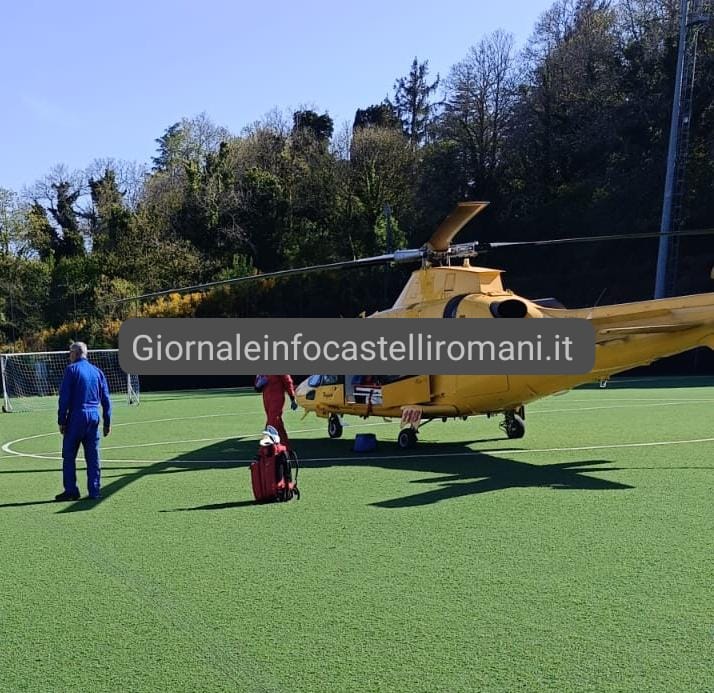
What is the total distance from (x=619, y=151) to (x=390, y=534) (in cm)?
4251

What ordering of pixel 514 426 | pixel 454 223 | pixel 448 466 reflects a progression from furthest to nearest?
pixel 514 426, pixel 448 466, pixel 454 223

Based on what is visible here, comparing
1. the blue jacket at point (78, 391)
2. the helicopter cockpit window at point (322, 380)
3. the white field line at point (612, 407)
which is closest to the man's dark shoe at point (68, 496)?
the blue jacket at point (78, 391)

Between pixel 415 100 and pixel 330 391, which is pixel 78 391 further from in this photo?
pixel 415 100

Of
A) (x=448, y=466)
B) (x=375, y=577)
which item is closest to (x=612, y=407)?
(x=448, y=466)

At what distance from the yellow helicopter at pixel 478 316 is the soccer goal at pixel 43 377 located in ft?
59.7

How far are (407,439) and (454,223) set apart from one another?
409cm

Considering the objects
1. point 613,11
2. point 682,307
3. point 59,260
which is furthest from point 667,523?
point 613,11

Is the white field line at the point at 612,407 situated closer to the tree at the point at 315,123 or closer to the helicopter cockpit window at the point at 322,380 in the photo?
the helicopter cockpit window at the point at 322,380

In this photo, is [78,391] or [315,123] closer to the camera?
[78,391]

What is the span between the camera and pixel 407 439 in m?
14.4

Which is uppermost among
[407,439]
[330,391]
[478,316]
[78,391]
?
[478,316]

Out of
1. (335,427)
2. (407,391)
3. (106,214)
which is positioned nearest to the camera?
(407,391)

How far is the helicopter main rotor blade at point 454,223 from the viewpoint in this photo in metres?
11.4

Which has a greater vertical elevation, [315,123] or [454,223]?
[315,123]
